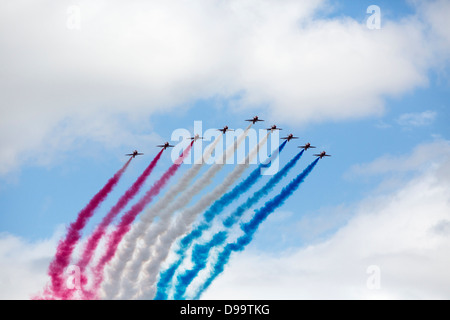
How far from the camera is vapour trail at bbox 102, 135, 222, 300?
14462 cm

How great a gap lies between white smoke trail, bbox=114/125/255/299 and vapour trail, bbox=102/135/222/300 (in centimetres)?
62

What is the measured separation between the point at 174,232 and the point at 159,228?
244cm

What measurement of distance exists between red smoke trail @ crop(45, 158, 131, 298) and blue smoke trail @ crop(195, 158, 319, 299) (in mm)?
19968

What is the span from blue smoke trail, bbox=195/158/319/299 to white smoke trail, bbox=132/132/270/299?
21.1 feet

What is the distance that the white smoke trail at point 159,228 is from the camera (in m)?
144

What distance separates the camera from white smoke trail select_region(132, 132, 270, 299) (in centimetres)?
14412

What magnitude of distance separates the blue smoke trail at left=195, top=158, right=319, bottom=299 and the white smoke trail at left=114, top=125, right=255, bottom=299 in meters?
9.32

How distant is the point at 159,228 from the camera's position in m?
147
